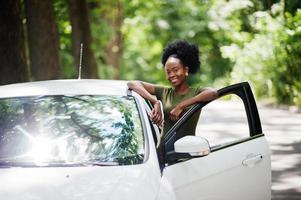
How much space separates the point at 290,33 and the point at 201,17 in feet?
66.7

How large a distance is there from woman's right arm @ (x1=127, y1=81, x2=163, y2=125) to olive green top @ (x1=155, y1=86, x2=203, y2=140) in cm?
7

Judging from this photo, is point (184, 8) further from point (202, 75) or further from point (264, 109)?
point (264, 109)

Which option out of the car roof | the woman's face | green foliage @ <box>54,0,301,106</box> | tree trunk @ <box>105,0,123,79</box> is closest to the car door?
the woman's face

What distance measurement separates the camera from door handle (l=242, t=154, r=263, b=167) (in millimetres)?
4578

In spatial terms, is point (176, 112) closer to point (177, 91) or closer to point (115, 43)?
point (177, 91)

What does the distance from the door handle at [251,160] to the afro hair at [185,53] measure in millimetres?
969

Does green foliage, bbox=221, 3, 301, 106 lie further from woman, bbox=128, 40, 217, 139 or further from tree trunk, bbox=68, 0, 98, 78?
woman, bbox=128, 40, 217, 139

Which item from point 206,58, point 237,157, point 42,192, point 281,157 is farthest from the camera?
point 206,58

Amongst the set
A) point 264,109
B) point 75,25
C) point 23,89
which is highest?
point 75,25

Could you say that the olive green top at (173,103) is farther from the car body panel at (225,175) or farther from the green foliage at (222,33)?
the green foliage at (222,33)

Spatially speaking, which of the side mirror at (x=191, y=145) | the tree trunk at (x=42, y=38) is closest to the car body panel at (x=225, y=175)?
the side mirror at (x=191, y=145)

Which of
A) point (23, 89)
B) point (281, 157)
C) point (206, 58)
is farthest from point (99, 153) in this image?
point (206, 58)

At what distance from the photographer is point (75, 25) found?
58.1ft

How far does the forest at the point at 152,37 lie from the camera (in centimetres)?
1216
